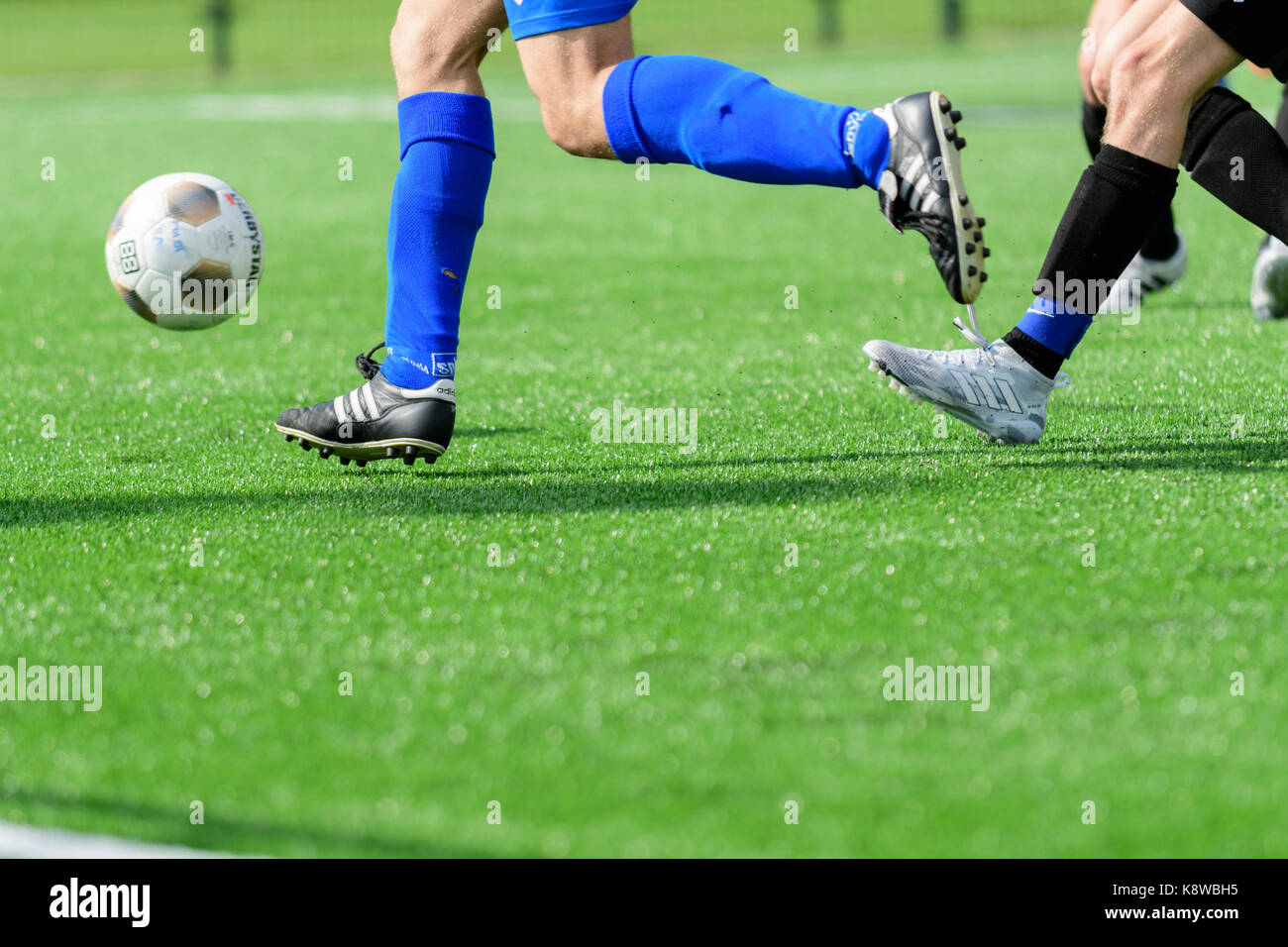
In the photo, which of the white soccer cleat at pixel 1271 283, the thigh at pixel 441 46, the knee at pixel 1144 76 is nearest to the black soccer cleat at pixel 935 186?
the knee at pixel 1144 76

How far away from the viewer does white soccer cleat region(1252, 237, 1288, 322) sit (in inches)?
218

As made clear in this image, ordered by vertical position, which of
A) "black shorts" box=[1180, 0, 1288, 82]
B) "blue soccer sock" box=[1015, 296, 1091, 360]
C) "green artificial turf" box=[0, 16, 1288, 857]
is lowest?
"green artificial turf" box=[0, 16, 1288, 857]

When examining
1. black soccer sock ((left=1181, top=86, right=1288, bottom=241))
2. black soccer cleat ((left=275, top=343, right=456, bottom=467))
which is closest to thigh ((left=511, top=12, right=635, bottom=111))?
black soccer cleat ((left=275, top=343, right=456, bottom=467))

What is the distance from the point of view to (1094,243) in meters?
3.85

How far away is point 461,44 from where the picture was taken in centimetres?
402

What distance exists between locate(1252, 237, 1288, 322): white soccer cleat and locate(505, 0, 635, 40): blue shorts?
2.84 metres

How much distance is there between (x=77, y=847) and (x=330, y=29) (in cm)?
4313

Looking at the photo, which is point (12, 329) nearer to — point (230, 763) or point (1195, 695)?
point (230, 763)

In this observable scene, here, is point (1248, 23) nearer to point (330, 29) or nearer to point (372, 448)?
point (372, 448)

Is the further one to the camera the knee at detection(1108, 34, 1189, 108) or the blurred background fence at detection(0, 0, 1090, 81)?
the blurred background fence at detection(0, 0, 1090, 81)

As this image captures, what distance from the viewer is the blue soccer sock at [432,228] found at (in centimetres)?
397

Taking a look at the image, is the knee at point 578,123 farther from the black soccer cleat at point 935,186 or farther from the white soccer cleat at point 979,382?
the white soccer cleat at point 979,382

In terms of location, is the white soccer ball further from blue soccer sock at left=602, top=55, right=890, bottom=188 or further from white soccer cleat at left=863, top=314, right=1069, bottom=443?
white soccer cleat at left=863, top=314, right=1069, bottom=443

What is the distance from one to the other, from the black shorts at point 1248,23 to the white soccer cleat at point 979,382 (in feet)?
2.68
